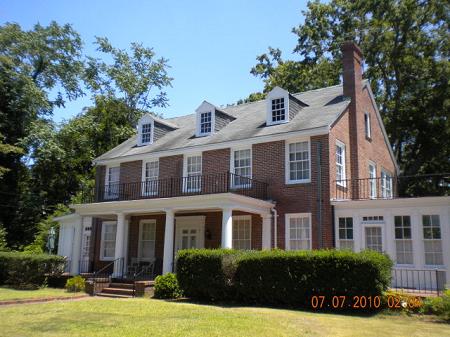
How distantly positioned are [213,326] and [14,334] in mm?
4118

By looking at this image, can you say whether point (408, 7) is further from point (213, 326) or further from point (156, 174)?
point (213, 326)

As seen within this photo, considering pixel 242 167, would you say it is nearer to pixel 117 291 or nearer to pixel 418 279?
pixel 117 291

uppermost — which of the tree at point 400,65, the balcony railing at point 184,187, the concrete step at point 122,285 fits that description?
the tree at point 400,65

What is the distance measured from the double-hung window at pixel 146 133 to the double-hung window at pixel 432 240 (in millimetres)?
15732

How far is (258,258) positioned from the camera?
538 inches

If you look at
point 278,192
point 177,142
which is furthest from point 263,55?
point 278,192

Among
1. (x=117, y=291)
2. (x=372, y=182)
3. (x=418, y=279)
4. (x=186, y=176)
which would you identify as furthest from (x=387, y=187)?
(x=117, y=291)

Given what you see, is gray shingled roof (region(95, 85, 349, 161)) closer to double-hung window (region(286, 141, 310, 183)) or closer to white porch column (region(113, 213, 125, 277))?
double-hung window (region(286, 141, 310, 183))

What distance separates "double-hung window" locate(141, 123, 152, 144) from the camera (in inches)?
1022

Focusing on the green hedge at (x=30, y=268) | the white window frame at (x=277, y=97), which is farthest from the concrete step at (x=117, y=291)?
the white window frame at (x=277, y=97)

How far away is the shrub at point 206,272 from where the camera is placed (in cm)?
1423

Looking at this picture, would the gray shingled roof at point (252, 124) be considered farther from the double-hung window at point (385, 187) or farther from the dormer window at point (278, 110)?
the double-hung window at point (385, 187)

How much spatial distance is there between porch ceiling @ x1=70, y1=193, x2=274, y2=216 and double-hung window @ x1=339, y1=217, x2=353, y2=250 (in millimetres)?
2980

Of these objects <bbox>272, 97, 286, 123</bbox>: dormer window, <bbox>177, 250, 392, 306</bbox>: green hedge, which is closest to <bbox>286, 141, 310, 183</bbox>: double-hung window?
<bbox>272, 97, 286, 123</bbox>: dormer window
